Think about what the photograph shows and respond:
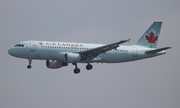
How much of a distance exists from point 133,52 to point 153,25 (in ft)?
28.8

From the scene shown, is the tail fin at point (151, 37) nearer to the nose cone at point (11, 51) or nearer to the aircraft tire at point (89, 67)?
the aircraft tire at point (89, 67)

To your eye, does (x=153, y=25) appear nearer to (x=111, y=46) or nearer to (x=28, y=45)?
(x=111, y=46)

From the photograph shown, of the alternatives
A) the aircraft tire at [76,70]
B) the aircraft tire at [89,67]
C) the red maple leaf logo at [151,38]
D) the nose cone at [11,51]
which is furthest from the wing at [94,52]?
the red maple leaf logo at [151,38]

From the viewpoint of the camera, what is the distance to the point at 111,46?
79.2 metres

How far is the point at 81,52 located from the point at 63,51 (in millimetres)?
2709

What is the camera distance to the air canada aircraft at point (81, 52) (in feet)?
261

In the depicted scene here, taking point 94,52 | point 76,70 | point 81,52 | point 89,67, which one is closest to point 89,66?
point 89,67

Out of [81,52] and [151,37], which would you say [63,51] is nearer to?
[81,52]

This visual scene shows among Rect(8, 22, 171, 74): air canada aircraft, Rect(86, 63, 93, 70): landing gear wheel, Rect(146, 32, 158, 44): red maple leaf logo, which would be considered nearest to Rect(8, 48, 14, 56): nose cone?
Rect(8, 22, 171, 74): air canada aircraft

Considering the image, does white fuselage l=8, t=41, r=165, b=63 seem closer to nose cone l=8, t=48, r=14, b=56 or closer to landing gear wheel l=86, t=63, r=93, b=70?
nose cone l=8, t=48, r=14, b=56

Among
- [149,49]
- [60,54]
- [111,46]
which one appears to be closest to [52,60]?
[60,54]

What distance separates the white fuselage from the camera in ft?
261

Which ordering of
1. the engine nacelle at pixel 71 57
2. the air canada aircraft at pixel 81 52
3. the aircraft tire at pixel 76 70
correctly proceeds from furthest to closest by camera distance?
the aircraft tire at pixel 76 70 → the engine nacelle at pixel 71 57 → the air canada aircraft at pixel 81 52

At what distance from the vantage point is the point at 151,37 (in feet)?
299
